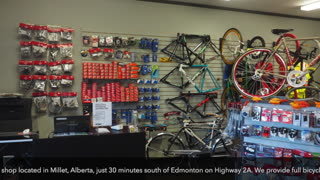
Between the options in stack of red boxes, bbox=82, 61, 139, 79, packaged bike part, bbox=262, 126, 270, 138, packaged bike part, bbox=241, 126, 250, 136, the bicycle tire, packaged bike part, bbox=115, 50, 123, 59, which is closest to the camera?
packaged bike part, bbox=262, 126, 270, 138

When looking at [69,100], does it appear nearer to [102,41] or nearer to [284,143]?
[102,41]

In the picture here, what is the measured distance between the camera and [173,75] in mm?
4805

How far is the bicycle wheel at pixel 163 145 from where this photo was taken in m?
4.22

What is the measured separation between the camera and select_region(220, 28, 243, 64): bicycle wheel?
5.16 meters

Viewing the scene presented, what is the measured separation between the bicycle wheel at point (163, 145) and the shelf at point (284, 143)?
82.7 inches

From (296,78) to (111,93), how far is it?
2949mm

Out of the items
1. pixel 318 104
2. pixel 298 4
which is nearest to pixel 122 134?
pixel 318 104

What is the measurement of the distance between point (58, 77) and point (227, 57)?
11.6 ft

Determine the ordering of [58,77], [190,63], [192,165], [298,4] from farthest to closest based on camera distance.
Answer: [298,4]
[190,63]
[192,165]
[58,77]

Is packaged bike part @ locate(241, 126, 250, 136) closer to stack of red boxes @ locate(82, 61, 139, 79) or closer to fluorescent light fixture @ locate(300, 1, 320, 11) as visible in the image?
stack of red boxes @ locate(82, 61, 139, 79)

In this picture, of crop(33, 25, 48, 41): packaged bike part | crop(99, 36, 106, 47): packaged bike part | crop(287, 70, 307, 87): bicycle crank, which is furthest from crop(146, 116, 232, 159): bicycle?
crop(33, 25, 48, 41): packaged bike part

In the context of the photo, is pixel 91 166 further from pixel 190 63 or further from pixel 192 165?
pixel 190 63

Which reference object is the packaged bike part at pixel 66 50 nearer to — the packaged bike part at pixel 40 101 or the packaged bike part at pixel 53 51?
the packaged bike part at pixel 53 51

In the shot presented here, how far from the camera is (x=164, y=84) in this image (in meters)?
4.74
